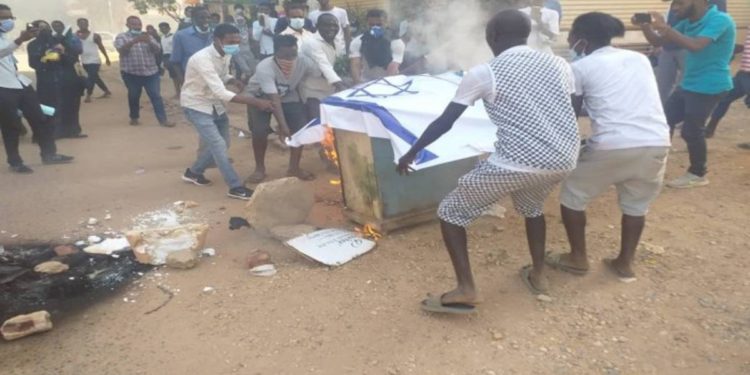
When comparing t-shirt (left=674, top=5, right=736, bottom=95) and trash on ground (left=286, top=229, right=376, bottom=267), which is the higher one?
t-shirt (left=674, top=5, right=736, bottom=95)

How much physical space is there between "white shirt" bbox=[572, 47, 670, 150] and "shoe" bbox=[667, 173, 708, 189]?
236 centimetres

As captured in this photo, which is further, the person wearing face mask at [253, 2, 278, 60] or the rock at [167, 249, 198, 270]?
the person wearing face mask at [253, 2, 278, 60]

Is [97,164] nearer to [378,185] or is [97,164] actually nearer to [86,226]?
[86,226]

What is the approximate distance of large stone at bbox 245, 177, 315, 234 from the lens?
16.1 feet

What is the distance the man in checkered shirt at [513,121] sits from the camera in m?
2.98

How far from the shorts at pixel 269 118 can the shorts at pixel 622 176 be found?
12.5 ft

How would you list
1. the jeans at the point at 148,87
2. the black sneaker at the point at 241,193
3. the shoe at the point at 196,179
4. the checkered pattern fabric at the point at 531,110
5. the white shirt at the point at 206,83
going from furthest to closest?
the jeans at the point at 148,87, the shoe at the point at 196,179, the black sneaker at the point at 241,193, the white shirt at the point at 206,83, the checkered pattern fabric at the point at 531,110

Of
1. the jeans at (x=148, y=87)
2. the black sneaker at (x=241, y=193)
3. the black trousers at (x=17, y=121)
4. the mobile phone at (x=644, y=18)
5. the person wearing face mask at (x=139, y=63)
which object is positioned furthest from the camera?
the jeans at (x=148, y=87)

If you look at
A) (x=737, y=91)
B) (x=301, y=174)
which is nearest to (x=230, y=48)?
(x=301, y=174)

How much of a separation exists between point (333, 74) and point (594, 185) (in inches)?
144

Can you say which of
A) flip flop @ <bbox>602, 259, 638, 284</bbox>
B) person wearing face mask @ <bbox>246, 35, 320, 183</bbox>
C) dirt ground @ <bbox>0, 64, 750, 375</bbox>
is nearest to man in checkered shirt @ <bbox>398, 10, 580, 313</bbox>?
dirt ground @ <bbox>0, 64, 750, 375</bbox>

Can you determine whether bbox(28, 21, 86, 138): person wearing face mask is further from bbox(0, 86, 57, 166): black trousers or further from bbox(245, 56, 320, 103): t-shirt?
bbox(245, 56, 320, 103): t-shirt

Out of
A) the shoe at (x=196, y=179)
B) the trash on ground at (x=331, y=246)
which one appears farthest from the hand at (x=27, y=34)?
the trash on ground at (x=331, y=246)

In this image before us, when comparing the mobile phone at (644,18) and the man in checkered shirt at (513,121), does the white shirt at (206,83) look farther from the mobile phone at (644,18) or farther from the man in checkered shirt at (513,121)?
the mobile phone at (644,18)
